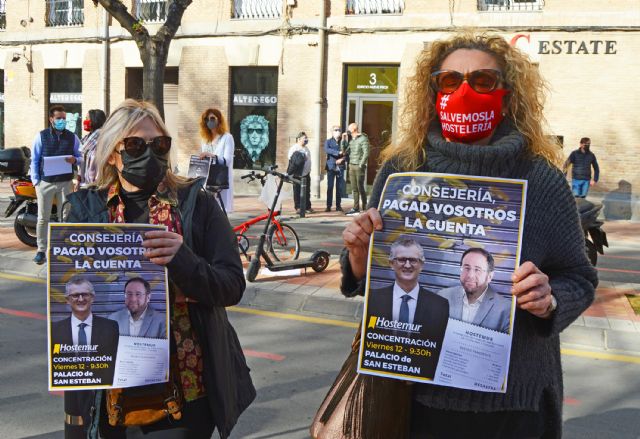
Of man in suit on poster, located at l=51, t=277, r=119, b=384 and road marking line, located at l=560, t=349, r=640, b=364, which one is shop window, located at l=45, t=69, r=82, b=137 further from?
man in suit on poster, located at l=51, t=277, r=119, b=384

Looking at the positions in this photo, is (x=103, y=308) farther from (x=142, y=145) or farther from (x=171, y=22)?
(x=171, y=22)

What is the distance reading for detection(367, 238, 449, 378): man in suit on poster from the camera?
6.82 feet

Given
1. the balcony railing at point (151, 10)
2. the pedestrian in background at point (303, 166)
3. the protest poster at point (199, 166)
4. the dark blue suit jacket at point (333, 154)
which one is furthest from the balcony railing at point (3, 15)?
the protest poster at point (199, 166)

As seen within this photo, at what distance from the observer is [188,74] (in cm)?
2248

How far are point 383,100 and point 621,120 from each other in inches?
227

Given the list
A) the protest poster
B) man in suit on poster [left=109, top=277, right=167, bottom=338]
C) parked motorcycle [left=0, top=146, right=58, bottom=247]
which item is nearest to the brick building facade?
parked motorcycle [left=0, top=146, right=58, bottom=247]

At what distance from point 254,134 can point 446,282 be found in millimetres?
20158

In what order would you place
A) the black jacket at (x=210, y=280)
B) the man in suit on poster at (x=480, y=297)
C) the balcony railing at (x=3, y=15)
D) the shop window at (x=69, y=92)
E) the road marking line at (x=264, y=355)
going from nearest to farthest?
the man in suit on poster at (x=480, y=297) < the black jacket at (x=210, y=280) < the road marking line at (x=264, y=355) < the shop window at (x=69, y=92) < the balcony railing at (x=3, y=15)

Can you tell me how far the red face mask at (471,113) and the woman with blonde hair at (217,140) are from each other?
7.61 m

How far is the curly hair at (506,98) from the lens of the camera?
224 centimetres

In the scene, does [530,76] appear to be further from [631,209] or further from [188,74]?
[188,74]

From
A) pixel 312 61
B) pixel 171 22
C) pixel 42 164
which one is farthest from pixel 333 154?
pixel 42 164

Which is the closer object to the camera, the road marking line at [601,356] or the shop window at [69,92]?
the road marking line at [601,356]

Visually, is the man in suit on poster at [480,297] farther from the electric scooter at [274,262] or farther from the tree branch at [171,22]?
the tree branch at [171,22]
